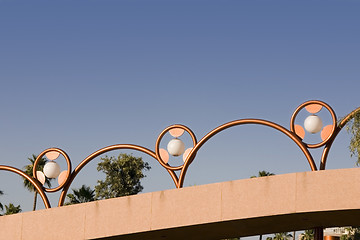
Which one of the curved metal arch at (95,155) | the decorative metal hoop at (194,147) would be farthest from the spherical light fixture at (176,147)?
the curved metal arch at (95,155)

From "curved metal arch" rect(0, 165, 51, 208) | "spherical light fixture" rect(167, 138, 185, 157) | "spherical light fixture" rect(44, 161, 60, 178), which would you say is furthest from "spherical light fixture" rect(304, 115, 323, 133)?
"curved metal arch" rect(0, 165, 51, 208)

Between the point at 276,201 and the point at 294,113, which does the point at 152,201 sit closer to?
the point at 276,201

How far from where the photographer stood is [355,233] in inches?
2601

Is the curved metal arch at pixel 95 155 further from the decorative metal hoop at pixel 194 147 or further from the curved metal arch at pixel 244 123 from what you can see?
the curved metal arch at pixel 244 123

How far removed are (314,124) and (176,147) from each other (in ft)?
9.06

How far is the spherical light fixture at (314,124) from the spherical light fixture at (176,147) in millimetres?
2503

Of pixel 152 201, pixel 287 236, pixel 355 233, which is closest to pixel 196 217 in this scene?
pixel 152 201

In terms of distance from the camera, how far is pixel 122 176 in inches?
2317

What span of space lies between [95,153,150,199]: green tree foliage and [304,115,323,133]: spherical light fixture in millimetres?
Answer: 46111

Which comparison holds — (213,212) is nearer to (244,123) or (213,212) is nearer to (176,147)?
(176,147)

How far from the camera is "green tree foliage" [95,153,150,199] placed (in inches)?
2303

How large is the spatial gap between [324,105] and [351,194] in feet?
6.43

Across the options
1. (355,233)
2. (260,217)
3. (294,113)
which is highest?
(355,233)

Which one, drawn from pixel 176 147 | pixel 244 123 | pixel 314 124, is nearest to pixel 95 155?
pixel 176 147
